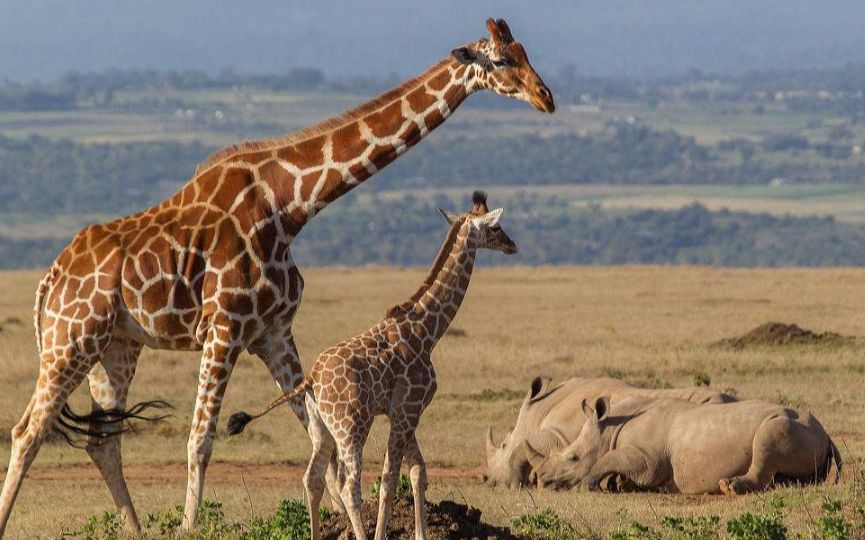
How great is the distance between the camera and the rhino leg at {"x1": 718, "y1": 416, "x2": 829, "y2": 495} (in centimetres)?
1273

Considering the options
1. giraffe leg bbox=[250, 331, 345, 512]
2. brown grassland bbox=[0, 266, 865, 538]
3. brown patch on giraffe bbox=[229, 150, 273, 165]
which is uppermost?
brown patch on giraffe bbox=[229, 150, 273, 165]

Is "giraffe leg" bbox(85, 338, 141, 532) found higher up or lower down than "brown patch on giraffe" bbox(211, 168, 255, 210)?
lower down

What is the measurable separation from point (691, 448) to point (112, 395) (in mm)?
4641

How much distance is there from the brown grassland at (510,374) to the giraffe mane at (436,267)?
6.02 ft

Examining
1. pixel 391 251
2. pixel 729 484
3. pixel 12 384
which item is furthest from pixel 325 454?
pixel 391 251

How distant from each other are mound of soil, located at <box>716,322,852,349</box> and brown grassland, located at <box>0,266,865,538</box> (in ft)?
1.28

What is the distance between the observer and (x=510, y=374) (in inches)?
898

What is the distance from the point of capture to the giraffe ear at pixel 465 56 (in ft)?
33.1

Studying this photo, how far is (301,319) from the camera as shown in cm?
3138

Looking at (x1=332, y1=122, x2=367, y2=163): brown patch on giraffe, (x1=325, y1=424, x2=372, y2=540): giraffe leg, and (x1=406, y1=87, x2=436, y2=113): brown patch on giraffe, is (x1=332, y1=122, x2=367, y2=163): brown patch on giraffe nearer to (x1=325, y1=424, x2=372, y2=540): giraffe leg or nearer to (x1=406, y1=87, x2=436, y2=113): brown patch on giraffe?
(x1=406, y1=87, x2=436, y2=113): brown patch on giraffe

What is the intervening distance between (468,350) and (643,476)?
11.8 m

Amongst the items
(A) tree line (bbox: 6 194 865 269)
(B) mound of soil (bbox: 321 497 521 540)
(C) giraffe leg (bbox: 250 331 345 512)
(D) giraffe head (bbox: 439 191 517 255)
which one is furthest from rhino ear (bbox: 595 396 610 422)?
(A) tree line (bbox: 6 194 865 269)

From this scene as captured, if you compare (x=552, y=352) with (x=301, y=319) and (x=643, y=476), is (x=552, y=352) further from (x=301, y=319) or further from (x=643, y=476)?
(x=643, y=476)

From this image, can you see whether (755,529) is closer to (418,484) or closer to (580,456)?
(418,484)
